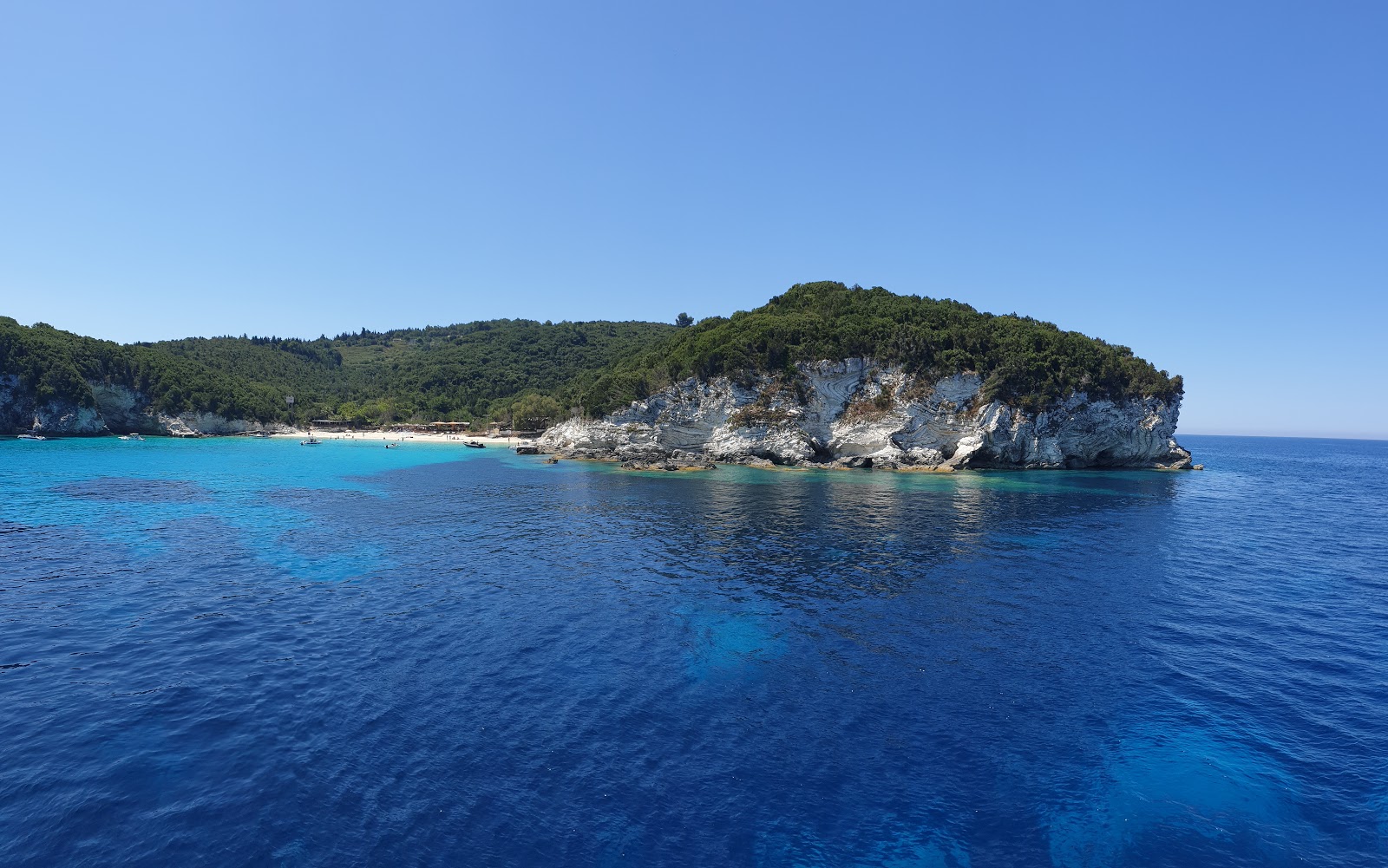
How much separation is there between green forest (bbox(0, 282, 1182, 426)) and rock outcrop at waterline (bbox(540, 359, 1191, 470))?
1833 mm

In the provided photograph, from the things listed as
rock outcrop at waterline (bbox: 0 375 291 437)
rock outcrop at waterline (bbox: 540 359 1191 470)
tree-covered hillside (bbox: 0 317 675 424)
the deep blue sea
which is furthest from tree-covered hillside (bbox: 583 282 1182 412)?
rock outcrop at waterline (bbox: 0 375 291 437)

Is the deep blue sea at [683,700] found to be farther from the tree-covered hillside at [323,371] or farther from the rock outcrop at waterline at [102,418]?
the rock outcrop at waterline at [102,418]

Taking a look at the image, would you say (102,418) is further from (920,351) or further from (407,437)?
(920,351)

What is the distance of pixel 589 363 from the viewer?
157125 mm

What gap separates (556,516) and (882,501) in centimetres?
2489

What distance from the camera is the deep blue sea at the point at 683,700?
A: 1033 centimetres

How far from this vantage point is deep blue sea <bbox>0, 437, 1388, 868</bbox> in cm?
1033

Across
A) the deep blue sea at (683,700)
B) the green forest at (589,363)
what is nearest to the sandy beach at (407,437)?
the green forest at (589,363)

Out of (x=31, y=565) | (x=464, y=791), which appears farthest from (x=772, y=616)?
(x=31, y=565)

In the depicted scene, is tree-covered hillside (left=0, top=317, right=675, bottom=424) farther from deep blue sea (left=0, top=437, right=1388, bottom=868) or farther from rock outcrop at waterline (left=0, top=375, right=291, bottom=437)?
deep blue sea (left=0, top=437, right=1388, bottom=868)

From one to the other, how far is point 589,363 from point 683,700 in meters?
146

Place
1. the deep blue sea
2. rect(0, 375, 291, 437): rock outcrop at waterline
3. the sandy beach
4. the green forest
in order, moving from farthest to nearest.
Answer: the sandy beach, rect(0, 375, 291, 437): rock outcrop at waterline, the green forest, the deep blue sea

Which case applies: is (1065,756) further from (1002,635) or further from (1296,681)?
(1296,681)

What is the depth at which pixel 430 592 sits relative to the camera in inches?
911
